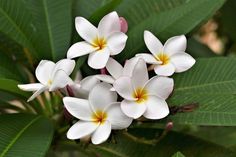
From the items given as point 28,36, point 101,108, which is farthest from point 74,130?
point 28,36

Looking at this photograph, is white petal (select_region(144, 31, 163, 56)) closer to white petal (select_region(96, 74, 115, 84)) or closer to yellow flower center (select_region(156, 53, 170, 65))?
yellow flower center (select_region(156, 53, 170, 65))

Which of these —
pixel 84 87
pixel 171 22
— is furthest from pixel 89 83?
pixel 171 22

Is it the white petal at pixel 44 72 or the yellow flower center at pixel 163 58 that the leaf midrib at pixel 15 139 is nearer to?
the white petal at pixel 44 72

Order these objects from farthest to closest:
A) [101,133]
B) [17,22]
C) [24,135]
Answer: [17,22]
[24,135]
[101,133]

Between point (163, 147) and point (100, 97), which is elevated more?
point (100, 97)

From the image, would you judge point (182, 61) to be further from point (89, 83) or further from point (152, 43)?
point (89, 83)

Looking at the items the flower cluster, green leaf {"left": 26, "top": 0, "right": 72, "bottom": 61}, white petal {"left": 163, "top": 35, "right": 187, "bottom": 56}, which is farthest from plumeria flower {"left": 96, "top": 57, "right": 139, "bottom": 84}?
green leaf {"left": 26, "top": 0, "right": 72, "bottom": 61}
